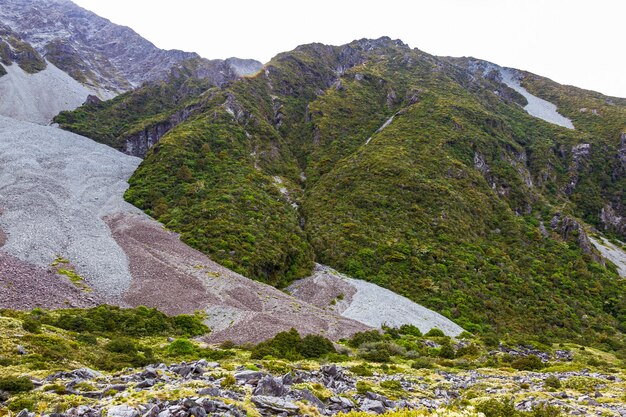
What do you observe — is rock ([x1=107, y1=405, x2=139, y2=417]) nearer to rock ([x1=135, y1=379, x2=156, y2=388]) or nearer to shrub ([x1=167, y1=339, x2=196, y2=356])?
rock ([x1=135, y1=379, x2=156, y2=388])

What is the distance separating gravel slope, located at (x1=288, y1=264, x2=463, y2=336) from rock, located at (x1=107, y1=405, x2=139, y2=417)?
1354 inches

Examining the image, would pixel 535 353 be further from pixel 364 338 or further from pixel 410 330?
pixel 364 338

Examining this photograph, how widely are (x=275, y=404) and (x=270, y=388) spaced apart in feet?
4.55

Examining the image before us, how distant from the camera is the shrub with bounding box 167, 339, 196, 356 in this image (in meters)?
23.6

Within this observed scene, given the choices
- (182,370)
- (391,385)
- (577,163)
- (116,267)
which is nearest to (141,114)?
(116,267)

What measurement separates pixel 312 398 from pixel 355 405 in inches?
71.6

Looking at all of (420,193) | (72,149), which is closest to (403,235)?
(420,193)

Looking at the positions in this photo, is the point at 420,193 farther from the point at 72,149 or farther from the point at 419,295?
the point at 72,149

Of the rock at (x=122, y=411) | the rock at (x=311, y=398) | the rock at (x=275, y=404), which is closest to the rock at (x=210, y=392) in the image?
the rock at (x=275, y=404)

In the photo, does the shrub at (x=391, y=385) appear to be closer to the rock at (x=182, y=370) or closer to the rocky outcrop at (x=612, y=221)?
the rock at (x=182, y=370)

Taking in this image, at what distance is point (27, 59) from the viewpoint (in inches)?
6319

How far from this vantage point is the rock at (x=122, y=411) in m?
9.95

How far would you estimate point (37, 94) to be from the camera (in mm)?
143000

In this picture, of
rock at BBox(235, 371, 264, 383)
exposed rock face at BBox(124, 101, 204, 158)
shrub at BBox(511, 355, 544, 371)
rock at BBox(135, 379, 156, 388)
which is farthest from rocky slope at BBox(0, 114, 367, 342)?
exposed rock face at BBox(124, 101, 204, 158)
